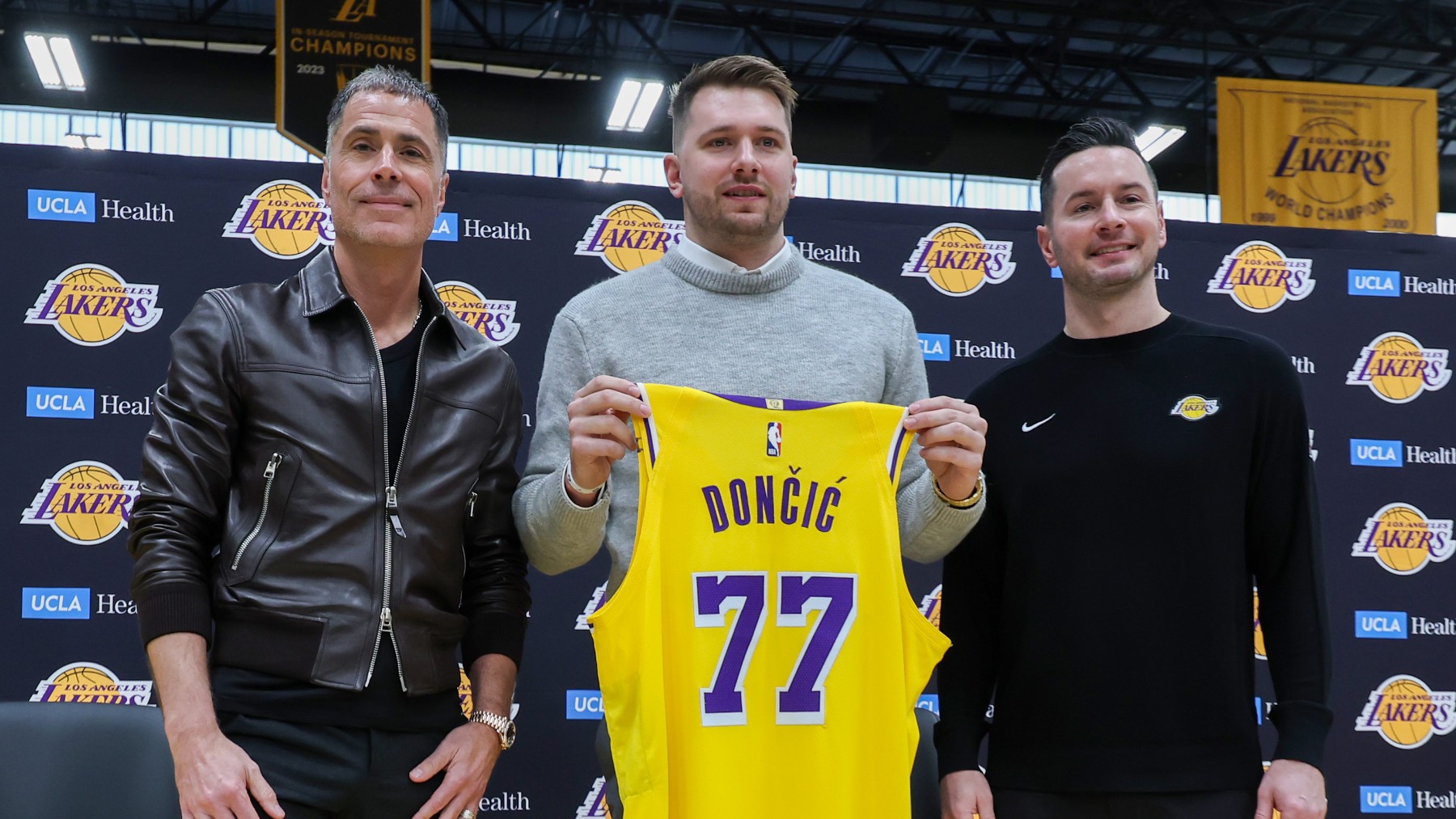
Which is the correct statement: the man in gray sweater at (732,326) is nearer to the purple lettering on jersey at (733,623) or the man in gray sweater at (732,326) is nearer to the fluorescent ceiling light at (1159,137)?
the purple lettering on jersey at (733,623)

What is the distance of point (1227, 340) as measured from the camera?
2244 mm

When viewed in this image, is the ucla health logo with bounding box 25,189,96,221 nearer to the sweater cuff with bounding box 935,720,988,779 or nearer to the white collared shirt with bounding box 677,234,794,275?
the white collared shirt with bounding box 677,234,794,275

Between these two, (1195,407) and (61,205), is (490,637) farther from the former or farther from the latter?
(61,205)

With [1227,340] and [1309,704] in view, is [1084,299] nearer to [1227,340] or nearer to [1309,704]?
[1227,340]

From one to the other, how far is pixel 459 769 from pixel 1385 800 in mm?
3560

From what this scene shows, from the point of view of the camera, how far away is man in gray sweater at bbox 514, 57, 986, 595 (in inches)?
79.7

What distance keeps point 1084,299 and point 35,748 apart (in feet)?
7.80

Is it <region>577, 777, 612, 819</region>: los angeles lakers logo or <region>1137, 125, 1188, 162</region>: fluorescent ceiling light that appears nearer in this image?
<region>577, 777, 612, 819</region>: los angeles lakers logo

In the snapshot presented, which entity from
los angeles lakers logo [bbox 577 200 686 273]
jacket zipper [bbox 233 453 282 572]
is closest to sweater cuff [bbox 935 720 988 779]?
jacket zipper [bbox 233 453 282 572]

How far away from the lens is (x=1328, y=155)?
6973 mm

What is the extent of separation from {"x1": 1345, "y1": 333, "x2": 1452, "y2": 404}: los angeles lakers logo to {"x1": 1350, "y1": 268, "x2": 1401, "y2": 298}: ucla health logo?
6.5 inches

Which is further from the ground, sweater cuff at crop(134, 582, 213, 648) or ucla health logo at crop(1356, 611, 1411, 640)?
sweater cuff at crop(134, 582, 213, 648)

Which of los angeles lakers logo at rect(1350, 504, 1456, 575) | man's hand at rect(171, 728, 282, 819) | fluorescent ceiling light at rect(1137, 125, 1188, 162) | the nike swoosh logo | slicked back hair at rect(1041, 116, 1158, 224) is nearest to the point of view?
man's hand at rect(171, 728, 282, 819)

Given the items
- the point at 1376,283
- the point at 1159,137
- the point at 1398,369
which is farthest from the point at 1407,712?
the point at 1159,137
